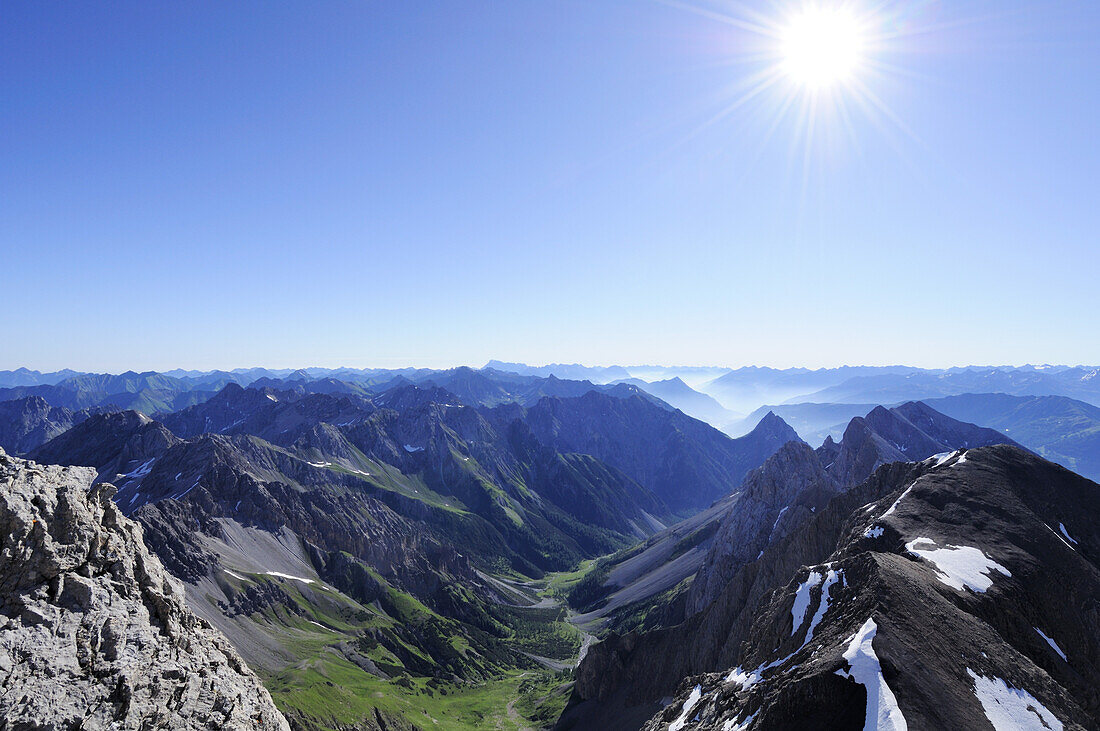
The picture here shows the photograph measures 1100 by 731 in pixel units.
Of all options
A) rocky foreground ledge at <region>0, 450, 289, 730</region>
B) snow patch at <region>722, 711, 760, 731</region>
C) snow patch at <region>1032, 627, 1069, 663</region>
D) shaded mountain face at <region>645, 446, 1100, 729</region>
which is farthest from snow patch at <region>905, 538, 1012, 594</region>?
rocky foreground ledge at <region>0, 450, 289, 730</region>

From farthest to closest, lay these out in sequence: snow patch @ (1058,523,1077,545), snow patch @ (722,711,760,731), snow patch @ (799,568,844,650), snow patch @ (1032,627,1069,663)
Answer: snow patch @ (1058,523,1077,545), snow patch @ (1032,627,1069,663), snow patch @ (799,568,844,650), snow patch @ (722,711,760,731)

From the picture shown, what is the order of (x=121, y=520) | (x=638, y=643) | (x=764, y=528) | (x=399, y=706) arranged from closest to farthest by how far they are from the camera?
(x=121, y=520) → (x=638, y=643) → (x=399, y=706) → (x=764, y=528)

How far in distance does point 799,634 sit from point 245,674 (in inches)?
1983

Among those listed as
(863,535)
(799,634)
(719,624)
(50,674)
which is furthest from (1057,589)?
(50,674)

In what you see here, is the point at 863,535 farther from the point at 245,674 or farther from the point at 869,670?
the point at 245,674

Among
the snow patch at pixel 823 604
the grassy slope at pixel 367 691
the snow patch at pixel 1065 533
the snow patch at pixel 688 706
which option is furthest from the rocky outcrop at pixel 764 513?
the snow patch at pixel 823 604

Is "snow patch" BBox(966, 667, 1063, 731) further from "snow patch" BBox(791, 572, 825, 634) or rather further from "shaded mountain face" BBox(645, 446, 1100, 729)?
"snow patch" BBox(791, 572, 825, 634)

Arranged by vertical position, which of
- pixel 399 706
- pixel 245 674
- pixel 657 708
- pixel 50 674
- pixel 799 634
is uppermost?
pixel 50 674

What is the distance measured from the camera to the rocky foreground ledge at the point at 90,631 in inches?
884

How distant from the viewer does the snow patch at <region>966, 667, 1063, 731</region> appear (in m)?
38.5

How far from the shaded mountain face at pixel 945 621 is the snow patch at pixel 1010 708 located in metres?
0.12

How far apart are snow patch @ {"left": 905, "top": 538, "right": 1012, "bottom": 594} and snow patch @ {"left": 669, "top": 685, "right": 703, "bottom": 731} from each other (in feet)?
104

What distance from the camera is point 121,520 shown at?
3212 cm

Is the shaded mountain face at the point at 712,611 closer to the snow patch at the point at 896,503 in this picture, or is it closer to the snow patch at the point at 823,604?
the snow patch at the point at 896,503
